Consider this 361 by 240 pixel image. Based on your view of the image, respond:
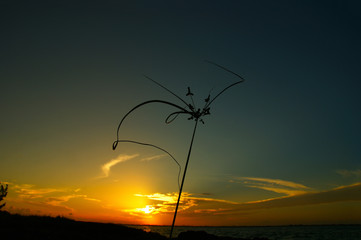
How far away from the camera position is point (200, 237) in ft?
61.2

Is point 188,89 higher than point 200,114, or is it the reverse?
point 188,89

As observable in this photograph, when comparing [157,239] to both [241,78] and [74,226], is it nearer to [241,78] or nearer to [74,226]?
[74,226]

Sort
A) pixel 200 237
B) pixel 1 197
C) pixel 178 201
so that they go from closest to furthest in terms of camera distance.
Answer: pixel 178 201, pixel 200 237, pixel 1 197

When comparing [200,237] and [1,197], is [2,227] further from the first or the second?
[1,197]

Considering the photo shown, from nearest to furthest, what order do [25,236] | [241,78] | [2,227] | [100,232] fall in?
[241,78], [25,236], [2,227], [100,232]

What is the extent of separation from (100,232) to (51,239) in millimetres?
4401

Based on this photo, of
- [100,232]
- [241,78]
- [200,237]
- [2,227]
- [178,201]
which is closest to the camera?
[178,201]

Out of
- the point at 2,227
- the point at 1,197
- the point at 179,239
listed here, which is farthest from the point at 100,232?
the point at 1,197

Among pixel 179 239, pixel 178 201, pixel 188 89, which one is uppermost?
pixel 188 89

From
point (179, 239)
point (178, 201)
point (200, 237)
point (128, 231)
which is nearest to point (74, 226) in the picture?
point (128, 231)

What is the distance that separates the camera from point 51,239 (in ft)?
35.7

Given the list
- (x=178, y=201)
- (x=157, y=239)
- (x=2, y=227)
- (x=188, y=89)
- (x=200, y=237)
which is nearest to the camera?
(x=178, y=201)

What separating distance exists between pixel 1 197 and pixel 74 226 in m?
26.2

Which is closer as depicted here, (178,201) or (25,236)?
(178,201)
